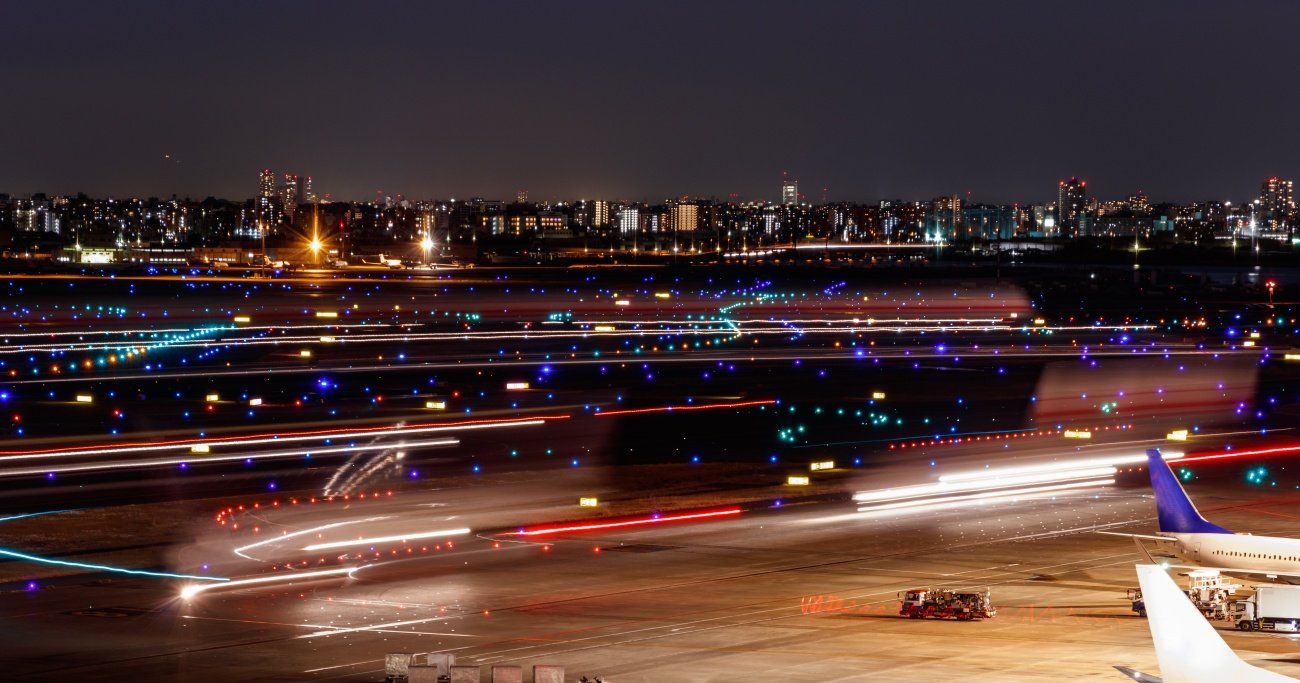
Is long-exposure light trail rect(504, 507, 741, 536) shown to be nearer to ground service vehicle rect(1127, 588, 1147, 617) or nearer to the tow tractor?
the tow tractor

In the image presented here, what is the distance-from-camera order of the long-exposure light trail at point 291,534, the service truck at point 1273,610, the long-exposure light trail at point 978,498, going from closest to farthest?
the service truck at point 1273,610 → the long-exposure light trail at point 291,534 → the long-exposure light trail at point 978,498

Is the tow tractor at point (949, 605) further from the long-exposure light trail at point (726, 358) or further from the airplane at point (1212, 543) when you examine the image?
the long-exposure light trail at point (726, 358)

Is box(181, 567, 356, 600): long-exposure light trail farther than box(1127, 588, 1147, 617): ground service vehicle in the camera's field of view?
Yes

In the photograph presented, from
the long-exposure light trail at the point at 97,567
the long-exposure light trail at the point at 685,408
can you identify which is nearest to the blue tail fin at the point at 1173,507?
the long-exposure light trail at the point at 97,567

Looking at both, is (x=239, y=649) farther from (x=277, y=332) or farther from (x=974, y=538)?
(x=277, y=332)

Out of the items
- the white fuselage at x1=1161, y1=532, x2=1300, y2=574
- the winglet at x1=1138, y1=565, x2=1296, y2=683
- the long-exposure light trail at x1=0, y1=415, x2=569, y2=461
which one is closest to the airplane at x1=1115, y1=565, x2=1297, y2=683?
the winglet at x1=1138, y1=565, x2=1296, y2=683
